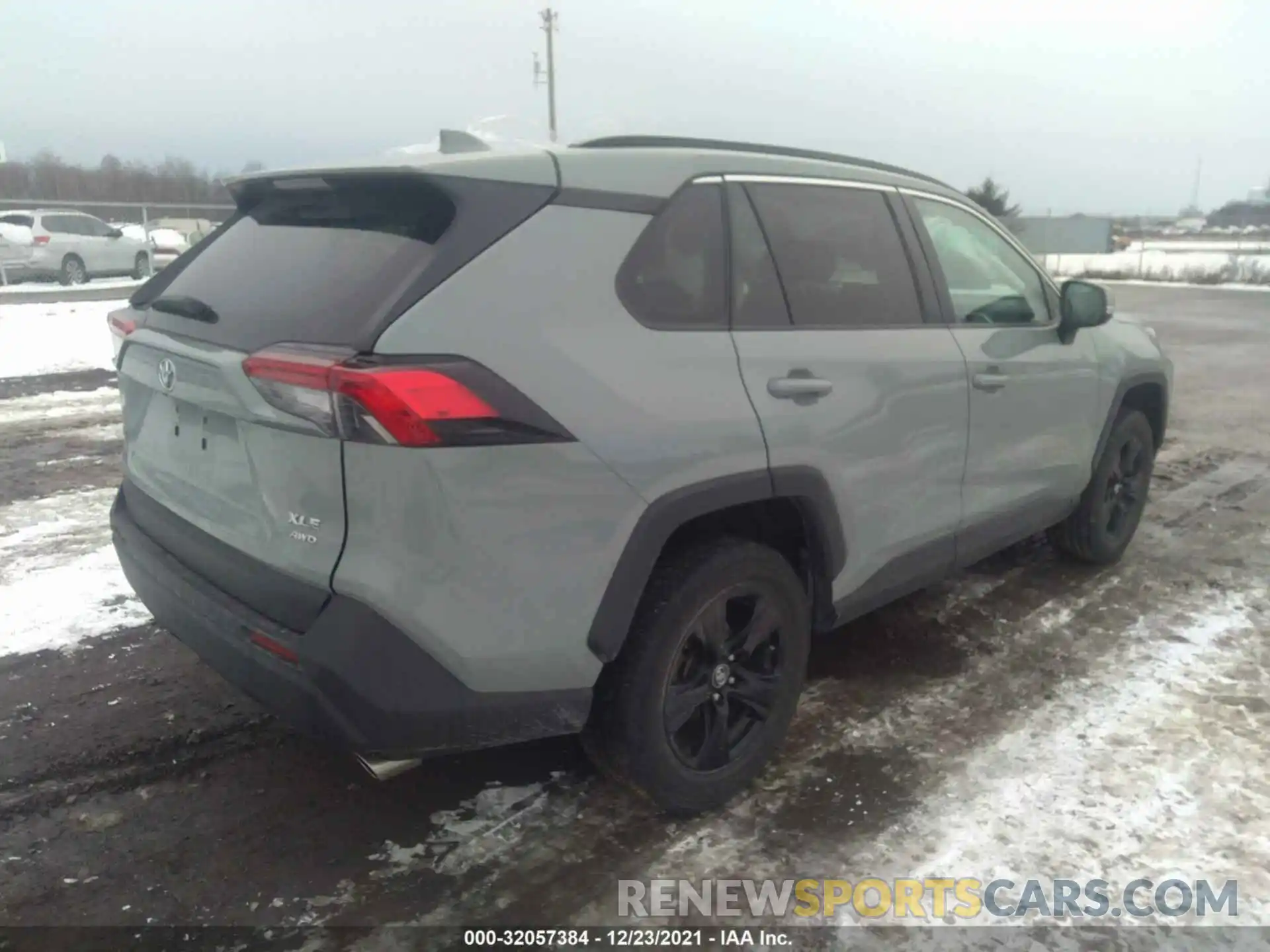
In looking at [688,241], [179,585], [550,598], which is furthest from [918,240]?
[179,585]

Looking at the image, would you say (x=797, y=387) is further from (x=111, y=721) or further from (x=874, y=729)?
(x=111, y=721)

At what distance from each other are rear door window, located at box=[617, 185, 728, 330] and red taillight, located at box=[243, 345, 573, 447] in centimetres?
49

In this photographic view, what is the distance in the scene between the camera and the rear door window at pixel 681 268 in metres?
2.47

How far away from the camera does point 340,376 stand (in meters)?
2.02

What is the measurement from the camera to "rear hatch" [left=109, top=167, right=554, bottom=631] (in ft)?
6.97

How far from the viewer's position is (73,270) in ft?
72.7

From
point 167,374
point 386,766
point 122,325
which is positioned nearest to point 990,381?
point 386,766

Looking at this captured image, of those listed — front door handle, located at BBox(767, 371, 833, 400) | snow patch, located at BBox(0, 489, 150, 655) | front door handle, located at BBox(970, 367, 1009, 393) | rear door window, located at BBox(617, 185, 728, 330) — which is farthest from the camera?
snow patch, located at BBox(0, 489, 150, 655)

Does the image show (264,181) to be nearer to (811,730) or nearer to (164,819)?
(164,819)

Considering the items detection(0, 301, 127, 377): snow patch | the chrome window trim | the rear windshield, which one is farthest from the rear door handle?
detection(0, 301, 127, 377): snow patch

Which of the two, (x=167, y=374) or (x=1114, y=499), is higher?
(x=167, y=374)

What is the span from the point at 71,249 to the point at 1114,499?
2380 centimetres

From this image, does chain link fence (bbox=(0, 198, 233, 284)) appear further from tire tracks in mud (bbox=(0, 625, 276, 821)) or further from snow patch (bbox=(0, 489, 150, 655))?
tire tracks in mud (bbox=(0, 625, 276, 821))

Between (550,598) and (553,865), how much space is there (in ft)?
2.76
